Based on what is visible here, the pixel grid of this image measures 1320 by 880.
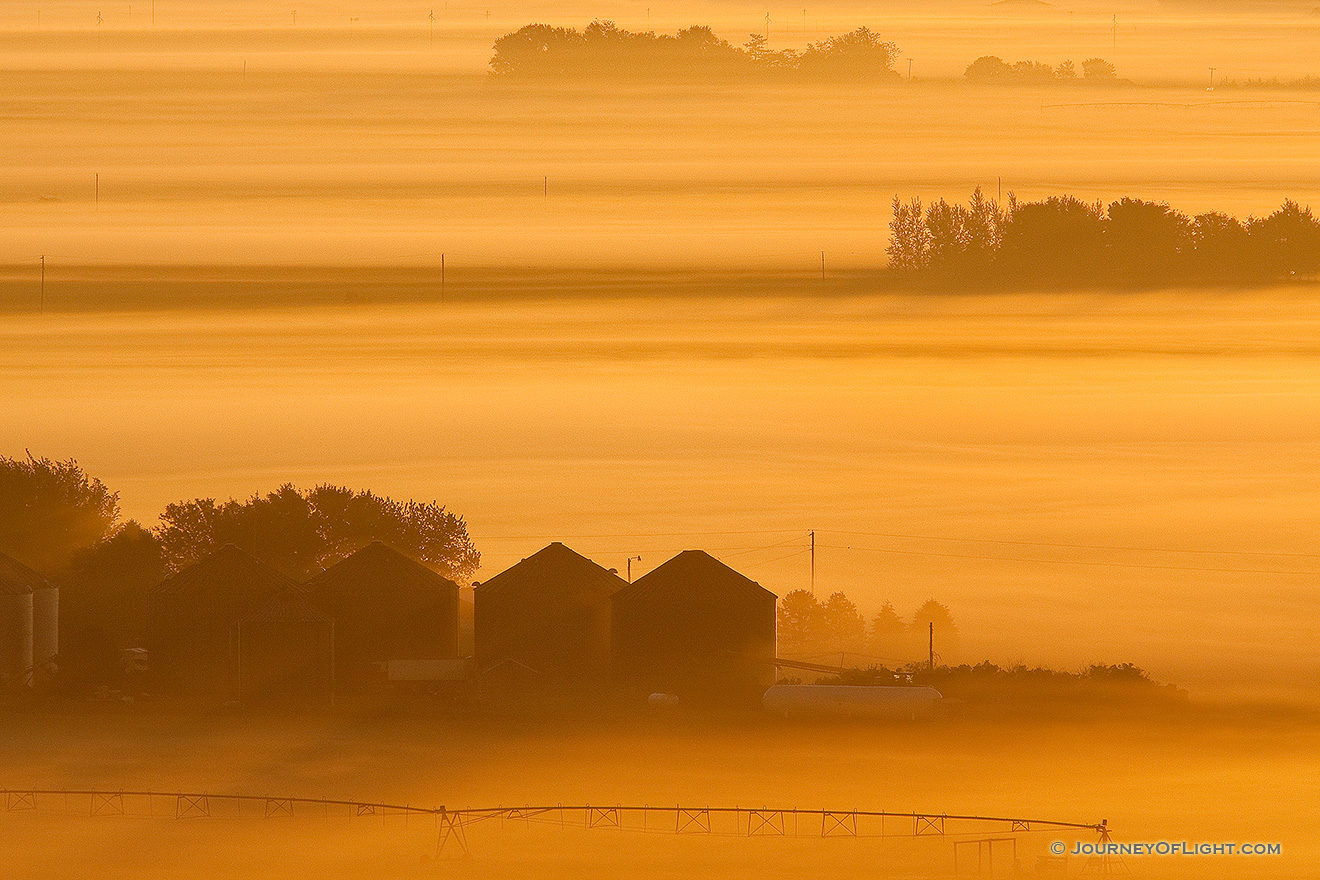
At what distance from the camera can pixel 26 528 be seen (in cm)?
10600

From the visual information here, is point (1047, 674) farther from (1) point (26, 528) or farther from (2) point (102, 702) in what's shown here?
(1) point (26, 528)

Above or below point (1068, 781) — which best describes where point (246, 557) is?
above

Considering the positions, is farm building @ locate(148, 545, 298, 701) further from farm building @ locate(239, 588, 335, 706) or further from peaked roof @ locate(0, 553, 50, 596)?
peaked roof @ locate(0, 553, 50, 596)

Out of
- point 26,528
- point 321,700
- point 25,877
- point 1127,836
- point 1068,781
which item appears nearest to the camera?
point 25,877

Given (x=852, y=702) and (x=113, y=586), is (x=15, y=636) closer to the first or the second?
(x=113, y=586)

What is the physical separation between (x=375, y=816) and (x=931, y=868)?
49.4ft

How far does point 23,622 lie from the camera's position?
84438mm

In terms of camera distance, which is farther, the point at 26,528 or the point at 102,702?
the point at 26,528

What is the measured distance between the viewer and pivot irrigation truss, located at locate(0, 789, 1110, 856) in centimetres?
6706

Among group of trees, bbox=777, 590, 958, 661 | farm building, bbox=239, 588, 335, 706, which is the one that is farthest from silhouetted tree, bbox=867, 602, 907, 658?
farm building, bbox=239, 588, 335, 706

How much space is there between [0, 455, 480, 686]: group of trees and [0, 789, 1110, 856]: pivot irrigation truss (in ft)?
81.2

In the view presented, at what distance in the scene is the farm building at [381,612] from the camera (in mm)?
84562

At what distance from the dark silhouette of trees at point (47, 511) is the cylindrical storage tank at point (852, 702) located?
38.2m

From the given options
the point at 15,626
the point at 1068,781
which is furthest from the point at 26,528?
the point at 1068,781
